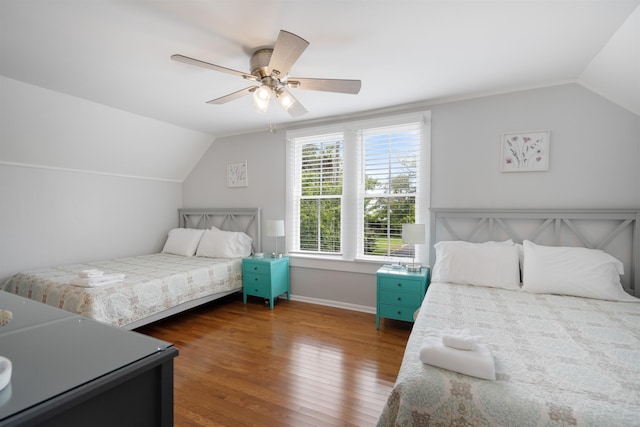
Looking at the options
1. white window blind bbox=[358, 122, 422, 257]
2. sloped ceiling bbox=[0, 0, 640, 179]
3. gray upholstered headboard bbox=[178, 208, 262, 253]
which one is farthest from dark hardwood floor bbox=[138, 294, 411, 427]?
sloped ceiling bbox=[0, 0, 640, 179]

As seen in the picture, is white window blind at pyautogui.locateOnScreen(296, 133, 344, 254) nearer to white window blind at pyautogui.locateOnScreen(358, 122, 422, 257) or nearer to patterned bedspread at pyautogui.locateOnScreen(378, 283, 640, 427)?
white window blind at pyautogui.locateOnScreen(358, 122, 422, 257)

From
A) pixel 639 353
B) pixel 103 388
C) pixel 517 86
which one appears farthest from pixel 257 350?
pixel 517 86

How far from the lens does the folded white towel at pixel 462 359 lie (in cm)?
119

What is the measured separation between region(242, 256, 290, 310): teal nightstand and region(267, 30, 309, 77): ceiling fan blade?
2.42 meters

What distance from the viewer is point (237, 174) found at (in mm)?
4441

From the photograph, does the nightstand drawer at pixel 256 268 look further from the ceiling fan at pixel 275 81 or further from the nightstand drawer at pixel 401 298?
the ceiling fan at pixel 275 81

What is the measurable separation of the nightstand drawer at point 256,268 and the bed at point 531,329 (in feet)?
6.69

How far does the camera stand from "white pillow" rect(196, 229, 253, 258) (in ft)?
13.3

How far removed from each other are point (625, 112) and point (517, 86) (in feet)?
2.88

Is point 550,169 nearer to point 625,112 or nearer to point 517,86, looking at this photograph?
point 625,112

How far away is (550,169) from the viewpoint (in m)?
2.70

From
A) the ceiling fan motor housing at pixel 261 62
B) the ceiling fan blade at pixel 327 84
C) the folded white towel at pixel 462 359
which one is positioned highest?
the ceiling fan motor housing at pixel 261 62

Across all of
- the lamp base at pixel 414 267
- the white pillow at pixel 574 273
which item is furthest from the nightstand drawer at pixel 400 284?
the white pillow at pixel 574 273

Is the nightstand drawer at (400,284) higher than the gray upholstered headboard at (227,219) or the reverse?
the reverse
